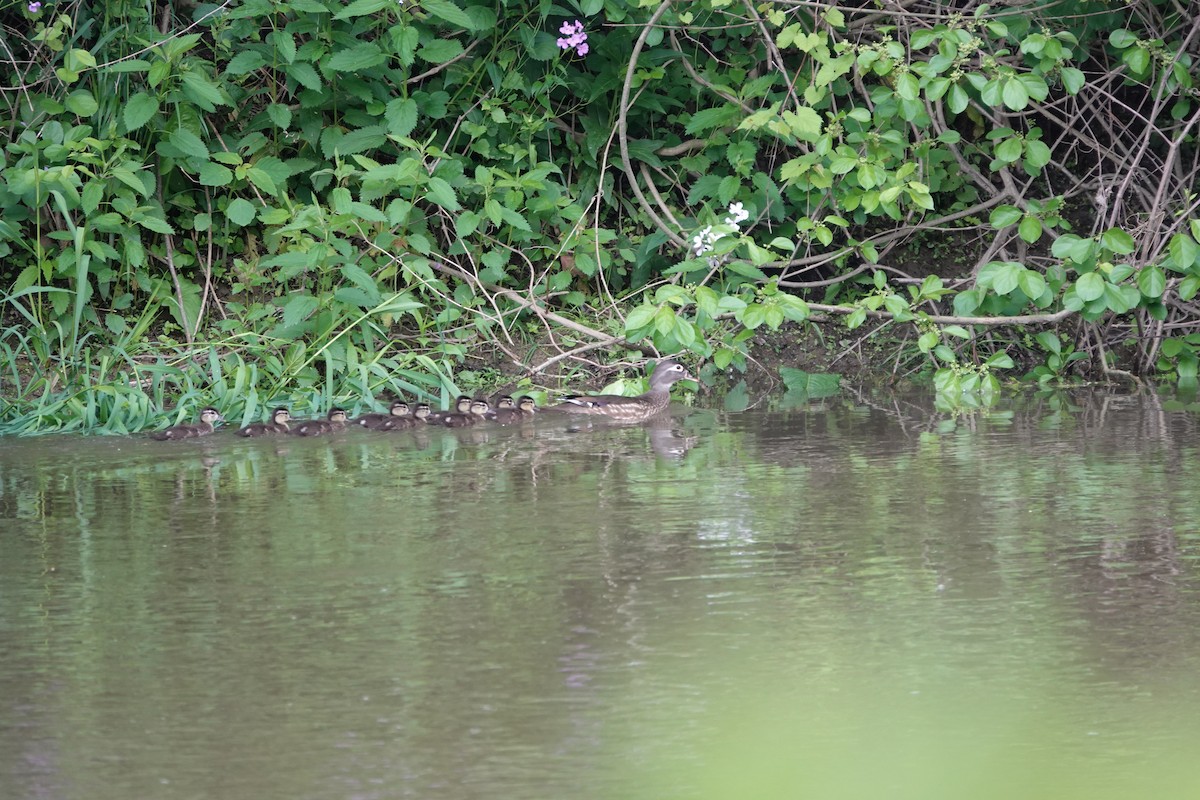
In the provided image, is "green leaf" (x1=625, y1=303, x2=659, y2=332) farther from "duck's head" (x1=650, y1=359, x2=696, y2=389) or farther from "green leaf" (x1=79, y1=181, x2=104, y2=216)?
"green leaf" (x1=79, y1=181, x2=104, y2=216)

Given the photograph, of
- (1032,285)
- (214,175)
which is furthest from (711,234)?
(214,175)

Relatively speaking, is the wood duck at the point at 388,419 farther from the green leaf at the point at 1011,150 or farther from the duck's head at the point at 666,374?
the green leaf at the point at 1011,150

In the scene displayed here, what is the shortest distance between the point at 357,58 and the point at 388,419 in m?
2.65

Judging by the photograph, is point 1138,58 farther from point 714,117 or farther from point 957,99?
point 714,117

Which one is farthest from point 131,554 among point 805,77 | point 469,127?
point 805,77

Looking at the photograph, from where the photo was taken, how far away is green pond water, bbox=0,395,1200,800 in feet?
10.9

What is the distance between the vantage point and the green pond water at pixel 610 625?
3312mm

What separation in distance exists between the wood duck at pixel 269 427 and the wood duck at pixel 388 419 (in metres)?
0.40

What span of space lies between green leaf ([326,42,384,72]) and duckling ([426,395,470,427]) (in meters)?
2.40

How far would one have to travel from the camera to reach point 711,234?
9.20 metres

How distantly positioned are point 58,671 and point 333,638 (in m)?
0.68

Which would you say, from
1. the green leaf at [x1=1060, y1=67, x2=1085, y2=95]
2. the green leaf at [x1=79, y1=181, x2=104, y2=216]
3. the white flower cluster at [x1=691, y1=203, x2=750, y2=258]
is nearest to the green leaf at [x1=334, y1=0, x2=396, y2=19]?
the green leaf at [x1=79, y1=181, x2=104, y2=216]

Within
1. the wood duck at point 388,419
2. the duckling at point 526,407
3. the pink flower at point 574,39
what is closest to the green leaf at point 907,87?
the pink flower at point 574,39

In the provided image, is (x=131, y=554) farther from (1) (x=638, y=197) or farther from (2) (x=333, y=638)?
(1) (x=638, y=197)
